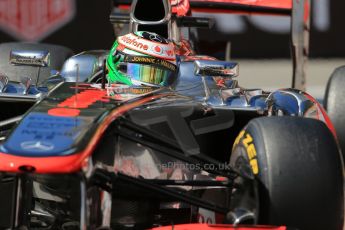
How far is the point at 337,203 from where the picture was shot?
162 inches

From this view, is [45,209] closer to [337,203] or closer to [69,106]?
[69,106]

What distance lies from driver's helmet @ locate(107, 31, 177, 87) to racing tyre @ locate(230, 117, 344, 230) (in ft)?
4.11

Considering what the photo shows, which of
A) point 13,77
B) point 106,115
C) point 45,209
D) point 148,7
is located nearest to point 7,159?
point 106,115

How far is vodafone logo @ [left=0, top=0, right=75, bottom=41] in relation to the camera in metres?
11.5

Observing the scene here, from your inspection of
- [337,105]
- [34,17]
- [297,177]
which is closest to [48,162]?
[297,177]

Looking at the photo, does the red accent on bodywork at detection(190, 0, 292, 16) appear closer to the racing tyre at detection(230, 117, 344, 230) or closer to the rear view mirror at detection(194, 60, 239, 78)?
the rear view mirror at detection(194, 60, 239, 78)

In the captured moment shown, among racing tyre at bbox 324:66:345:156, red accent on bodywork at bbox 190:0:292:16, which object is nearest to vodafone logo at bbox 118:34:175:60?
racing tyre at bbox 324:66:345:156

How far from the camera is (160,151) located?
14.2 ft

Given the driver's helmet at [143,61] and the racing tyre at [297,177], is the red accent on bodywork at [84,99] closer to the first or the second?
the driver's helmet at [143,61]

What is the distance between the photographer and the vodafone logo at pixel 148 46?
5.41 m

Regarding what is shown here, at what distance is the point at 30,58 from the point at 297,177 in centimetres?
235

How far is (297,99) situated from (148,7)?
141 cm

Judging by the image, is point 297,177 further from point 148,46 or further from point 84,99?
point 148,46

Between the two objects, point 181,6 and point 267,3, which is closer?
point 181,6
